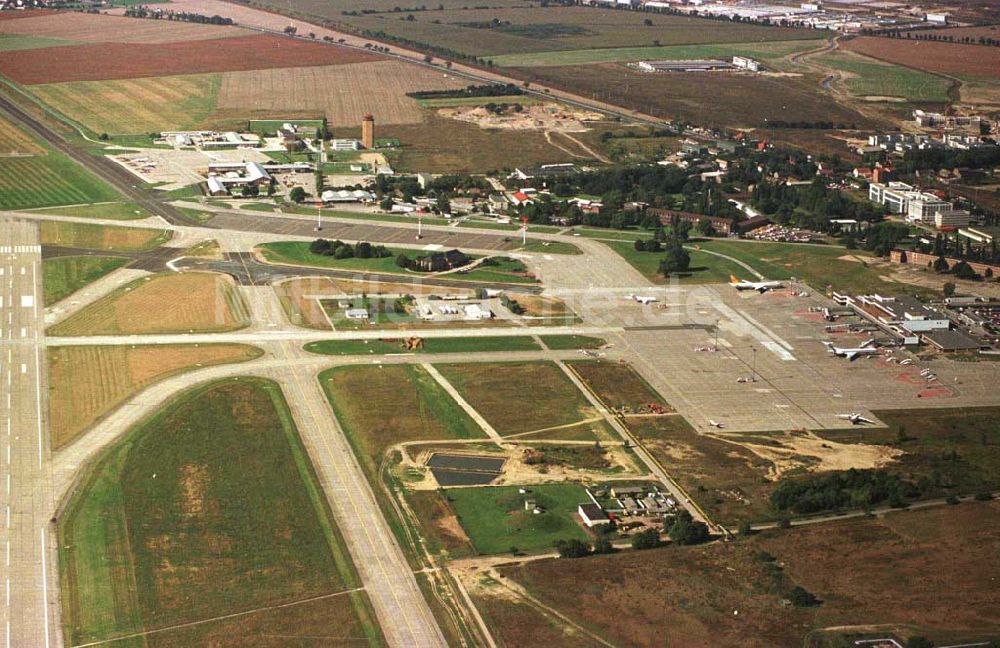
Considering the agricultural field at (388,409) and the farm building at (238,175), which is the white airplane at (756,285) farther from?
the farm building at (238,175)

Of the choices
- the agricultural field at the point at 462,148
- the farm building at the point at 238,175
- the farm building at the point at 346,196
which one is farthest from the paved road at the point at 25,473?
the agricultural field at the point at 462,148

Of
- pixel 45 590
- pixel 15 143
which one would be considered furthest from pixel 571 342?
pixel 15 143

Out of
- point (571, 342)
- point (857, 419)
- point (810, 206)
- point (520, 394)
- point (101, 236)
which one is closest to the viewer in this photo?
point (857, 419)

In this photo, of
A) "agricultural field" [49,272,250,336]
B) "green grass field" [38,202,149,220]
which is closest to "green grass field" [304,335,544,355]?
"agricultural field" [49,272,250,336]

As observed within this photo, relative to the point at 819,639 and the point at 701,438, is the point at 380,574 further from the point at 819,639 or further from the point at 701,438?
the point at 701,438

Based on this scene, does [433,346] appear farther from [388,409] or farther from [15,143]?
[15,143]

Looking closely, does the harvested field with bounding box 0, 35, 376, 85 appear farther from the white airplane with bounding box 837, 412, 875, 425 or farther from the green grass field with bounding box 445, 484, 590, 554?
the green grass field with bounding box 445, 484, 590, 554

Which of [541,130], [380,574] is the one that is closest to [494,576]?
[380,574]
